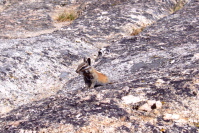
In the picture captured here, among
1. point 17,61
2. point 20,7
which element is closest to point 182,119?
point 17,61

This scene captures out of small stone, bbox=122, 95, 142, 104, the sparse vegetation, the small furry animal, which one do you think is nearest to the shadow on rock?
small stone, bbox=122, 95, 142, 104

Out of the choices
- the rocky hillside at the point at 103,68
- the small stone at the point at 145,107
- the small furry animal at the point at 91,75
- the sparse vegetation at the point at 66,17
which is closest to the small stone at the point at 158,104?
the rocky hillside at the point at 103,68

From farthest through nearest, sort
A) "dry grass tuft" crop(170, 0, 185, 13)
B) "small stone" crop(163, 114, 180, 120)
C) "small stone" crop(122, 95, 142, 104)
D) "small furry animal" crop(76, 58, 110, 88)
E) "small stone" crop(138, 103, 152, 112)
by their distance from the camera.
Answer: "dry grass tuft" crop(170, 0, 185, 13) < "small furry animal" crop(76, 58, 110, 88) < "small stone" crop(122, 95, 142, 104) < "small stone" crop(138, 103, 152, 112) < "small stone" crop(163, 114, 180, 120)

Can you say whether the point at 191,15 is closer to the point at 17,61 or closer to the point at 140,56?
the point at 140,56

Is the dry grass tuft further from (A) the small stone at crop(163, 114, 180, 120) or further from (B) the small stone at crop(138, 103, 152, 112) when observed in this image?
(A) the small stone at crop(163, 114, 180, 120)

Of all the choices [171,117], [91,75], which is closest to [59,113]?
[171,117]

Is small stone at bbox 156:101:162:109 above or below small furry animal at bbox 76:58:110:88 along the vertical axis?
above

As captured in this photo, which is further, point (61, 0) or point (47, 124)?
point (61, 0)

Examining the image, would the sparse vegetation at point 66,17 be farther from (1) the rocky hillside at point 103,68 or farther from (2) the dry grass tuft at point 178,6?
(2) the dry grass tuft at point 178,6
